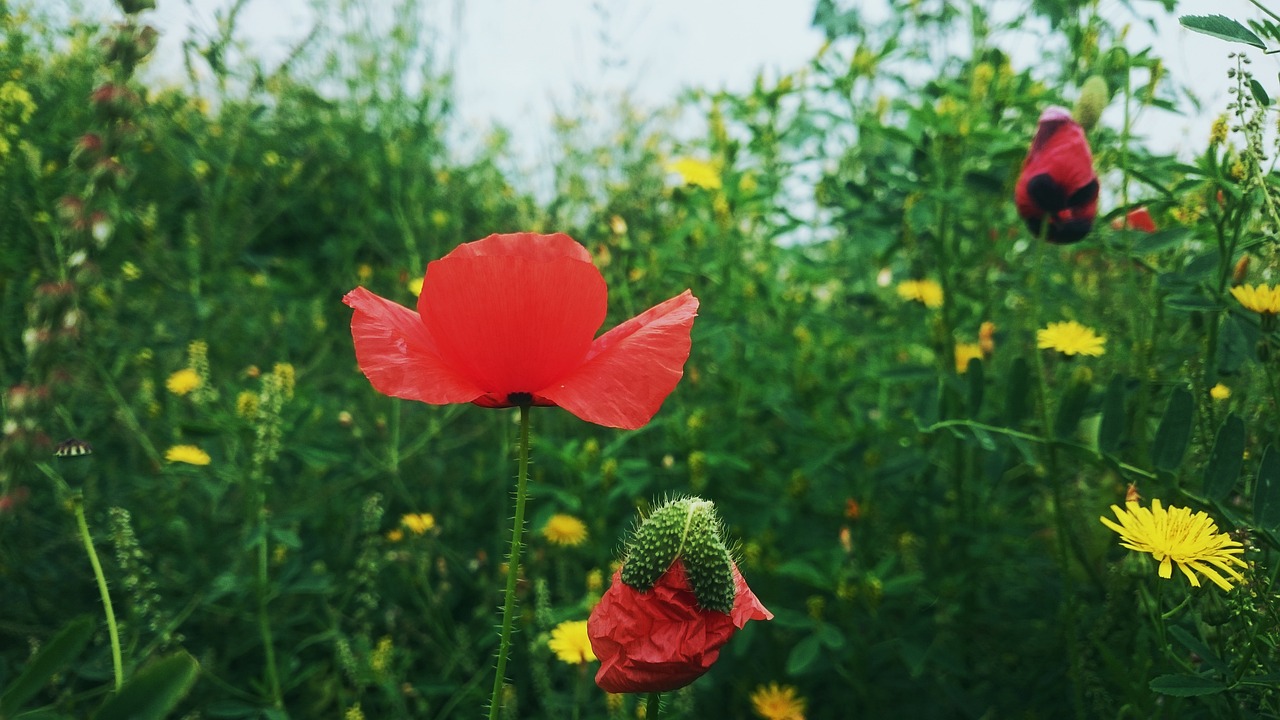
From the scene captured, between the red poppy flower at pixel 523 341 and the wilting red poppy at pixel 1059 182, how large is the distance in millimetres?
702

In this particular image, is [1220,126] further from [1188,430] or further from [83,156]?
[83,156]

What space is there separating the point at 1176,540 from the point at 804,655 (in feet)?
2.10

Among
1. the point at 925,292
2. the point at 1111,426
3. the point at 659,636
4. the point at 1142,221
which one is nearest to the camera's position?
the point at 659,636

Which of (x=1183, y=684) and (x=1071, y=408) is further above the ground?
(x=1071, y=408)

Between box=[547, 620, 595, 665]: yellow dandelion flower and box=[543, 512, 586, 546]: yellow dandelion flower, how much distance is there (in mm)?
310

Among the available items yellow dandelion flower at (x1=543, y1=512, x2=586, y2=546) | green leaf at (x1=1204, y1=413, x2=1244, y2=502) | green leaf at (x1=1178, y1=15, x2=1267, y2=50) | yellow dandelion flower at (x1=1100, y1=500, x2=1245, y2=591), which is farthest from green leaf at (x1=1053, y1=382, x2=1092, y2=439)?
yellow dandelion flower at (x1=543, y1=512, x2=586, y2=546)

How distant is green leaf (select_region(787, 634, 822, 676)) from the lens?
1312mm

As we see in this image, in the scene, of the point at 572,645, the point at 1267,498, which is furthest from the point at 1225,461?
the point at 572,645

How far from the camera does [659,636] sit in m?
0.67

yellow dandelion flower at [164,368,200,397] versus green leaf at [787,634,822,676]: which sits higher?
yellow dandelion flower at [164,368,200,397]

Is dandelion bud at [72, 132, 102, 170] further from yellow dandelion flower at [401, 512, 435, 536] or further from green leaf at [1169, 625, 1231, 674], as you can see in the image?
green leaf at [1169, 625, 1231, 674]

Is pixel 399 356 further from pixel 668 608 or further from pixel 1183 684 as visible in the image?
pixel 1183 684

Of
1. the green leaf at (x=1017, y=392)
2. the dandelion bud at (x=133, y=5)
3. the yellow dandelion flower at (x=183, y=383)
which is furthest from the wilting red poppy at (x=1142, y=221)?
the yellow dandelion flower at (x=183, y=383)

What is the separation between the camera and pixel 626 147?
9.07 ft
